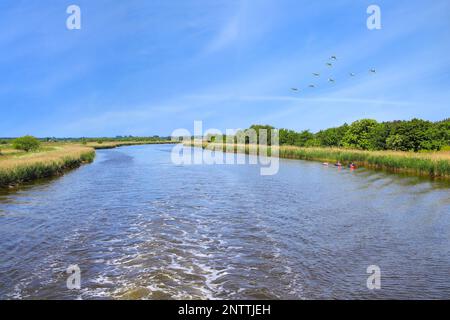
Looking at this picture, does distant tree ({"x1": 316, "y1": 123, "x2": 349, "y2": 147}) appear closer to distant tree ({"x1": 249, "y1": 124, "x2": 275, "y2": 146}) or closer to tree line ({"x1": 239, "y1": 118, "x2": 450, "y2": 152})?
tree line ({"x1": 239, "y1": 118, "x2": 450, "y2": 152})

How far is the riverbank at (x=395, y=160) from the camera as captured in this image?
2897 cm

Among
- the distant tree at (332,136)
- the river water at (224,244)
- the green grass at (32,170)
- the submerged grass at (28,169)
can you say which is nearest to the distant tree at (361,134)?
the distant tree at (332,136)

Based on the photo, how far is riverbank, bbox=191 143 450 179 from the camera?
2897cm

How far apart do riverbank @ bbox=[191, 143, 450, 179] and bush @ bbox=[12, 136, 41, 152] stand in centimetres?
4430

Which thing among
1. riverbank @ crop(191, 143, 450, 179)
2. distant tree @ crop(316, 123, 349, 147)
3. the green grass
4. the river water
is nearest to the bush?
the green grass

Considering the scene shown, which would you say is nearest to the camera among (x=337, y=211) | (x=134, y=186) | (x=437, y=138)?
(x=337, y=211)

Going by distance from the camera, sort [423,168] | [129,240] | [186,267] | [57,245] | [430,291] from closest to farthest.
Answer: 1. [430,291]
2. [186,267]
3. [57,245]
4. [129,240]
5. [423,168]

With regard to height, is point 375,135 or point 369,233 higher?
point 375,135

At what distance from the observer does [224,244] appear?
1130 cm

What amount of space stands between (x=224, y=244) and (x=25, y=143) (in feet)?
185

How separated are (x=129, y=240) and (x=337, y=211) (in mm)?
9729

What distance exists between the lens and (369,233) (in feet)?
41.1

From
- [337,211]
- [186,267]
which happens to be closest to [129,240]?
[186,267]
